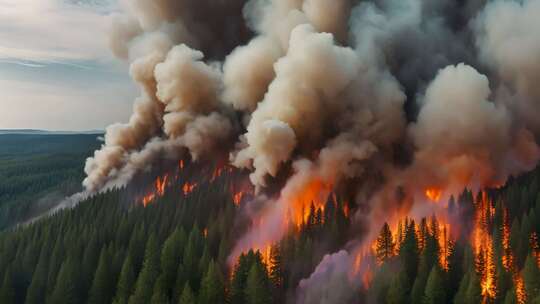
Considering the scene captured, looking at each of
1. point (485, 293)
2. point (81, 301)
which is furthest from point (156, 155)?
point (485, 293)

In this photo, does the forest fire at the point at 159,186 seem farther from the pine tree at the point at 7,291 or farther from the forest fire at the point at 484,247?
the forest fire at the point at 484,247

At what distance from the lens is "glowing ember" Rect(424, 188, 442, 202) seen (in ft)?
329

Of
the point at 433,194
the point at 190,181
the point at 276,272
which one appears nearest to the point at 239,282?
the point at 276,272

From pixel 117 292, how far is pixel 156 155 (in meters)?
83.7

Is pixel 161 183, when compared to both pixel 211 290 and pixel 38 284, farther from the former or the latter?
pixel 211 290

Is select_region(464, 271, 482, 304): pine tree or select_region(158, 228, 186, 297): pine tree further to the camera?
select_region(158, 228, 186, 297): pine tree

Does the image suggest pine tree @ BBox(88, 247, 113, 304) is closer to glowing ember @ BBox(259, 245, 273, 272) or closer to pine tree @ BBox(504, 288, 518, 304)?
glowing ember @ BBox(259, 245, 273, 272)

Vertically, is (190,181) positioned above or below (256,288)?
above

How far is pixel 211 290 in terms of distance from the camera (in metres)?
68.9

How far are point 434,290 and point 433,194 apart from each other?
4226 centimetres

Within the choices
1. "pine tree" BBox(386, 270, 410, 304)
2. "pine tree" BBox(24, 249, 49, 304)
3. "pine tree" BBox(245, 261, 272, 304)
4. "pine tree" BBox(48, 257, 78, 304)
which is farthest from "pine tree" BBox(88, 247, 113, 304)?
"pine tree" BBox(386, 270, 410, 304)

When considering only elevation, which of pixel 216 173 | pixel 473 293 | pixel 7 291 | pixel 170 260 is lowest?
pixel 473 293

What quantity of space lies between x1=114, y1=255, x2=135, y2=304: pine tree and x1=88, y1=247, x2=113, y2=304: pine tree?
5.83 feet

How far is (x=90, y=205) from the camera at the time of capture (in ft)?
412
